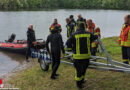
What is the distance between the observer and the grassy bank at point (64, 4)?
67375mm

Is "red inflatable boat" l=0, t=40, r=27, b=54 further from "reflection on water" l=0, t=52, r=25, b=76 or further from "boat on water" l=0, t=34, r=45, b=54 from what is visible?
"reflection on water" l=0, t=52, r=25, b=76

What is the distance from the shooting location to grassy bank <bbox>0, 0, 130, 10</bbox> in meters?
67.4

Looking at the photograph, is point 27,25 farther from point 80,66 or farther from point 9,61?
point 80,66

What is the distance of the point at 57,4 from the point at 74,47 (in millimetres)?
93660

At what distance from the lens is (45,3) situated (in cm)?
8988

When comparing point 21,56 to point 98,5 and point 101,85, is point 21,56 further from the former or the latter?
point 98,5

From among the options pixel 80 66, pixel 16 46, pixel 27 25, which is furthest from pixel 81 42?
pixel 27 25

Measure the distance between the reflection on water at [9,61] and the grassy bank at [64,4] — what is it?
2228 inches

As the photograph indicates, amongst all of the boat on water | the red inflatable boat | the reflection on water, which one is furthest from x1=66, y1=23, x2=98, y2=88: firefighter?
the red inflatable boat

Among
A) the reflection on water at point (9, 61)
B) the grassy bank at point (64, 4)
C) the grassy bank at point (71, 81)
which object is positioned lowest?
the reflection on water at point (9, 61)

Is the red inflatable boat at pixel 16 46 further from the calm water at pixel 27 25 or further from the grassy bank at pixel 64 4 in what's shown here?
the grassy bank at pixel 64 4

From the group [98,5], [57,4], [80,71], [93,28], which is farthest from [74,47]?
[57,4]

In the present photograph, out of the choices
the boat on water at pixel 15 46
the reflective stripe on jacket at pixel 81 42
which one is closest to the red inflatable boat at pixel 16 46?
the boat on water at pixel 15 46

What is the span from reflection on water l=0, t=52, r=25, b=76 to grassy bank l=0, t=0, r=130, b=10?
5658 cm
